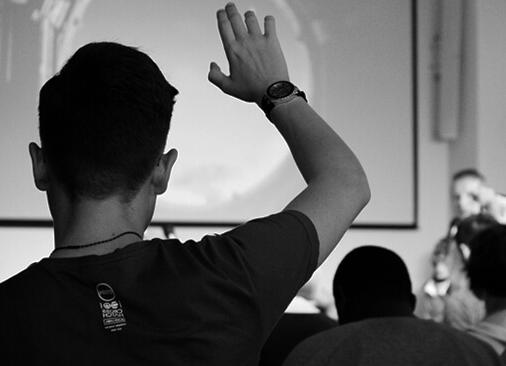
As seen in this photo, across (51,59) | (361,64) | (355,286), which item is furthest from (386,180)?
(355,286)

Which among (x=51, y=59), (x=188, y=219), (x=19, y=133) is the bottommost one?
(x=188, y=219)

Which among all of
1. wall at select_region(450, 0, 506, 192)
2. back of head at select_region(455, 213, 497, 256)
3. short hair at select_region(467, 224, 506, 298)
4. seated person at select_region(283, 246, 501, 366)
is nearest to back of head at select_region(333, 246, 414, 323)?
seated person at select_region(283, 246, 501, 366)

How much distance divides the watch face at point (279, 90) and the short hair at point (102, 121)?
0.41ft

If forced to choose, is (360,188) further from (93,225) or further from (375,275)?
(375,275)

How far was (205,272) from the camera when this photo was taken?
30.7 inches

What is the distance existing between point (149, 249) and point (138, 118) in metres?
0.13

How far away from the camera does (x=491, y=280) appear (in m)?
2.10

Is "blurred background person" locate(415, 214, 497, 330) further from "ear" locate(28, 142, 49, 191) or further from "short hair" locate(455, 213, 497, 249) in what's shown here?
"ear" locate(28, 142, 49, 191)

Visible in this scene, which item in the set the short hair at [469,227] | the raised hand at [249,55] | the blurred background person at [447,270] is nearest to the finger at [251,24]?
the raised hand at [249,55]

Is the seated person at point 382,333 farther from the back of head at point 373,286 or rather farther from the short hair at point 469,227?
the short hair at point 469,227

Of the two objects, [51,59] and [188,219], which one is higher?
[51,59]

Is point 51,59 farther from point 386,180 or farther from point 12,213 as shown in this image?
point 386,180

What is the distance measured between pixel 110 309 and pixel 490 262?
1.54 meters

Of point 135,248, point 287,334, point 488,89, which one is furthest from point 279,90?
point 488,89
